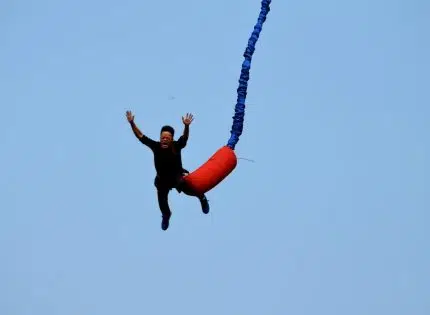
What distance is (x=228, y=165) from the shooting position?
22.4m

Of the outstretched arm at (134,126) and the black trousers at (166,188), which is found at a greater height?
the outstretched arm at (134,126)

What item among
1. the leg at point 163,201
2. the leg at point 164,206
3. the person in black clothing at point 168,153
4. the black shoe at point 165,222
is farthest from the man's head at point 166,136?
the black shoe at point 165,222

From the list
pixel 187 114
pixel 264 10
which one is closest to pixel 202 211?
pixel 187 114

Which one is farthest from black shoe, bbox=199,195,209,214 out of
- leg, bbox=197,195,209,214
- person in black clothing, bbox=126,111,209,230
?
person in black clothing, bbox=126,111,209,230

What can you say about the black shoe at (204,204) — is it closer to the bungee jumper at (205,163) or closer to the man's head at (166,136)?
the bungee jumper at (205,163)

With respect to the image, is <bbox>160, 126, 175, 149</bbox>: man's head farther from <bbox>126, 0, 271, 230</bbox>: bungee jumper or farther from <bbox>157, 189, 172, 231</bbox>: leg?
<bbox>157, 189, 172, 231</bbox>: leg

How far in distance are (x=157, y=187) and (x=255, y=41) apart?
10.9 ft

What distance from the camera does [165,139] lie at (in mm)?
21828

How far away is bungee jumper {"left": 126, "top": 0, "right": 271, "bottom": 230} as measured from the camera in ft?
71.8

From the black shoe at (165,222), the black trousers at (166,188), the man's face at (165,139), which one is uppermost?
the man's face at (165,139)

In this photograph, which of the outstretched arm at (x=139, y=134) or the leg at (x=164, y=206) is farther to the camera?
the leg at (x=164, y=206)

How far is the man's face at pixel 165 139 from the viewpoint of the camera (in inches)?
859

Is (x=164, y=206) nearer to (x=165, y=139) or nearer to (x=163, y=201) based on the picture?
(x=163, y=201)

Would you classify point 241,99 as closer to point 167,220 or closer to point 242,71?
point 242,71
